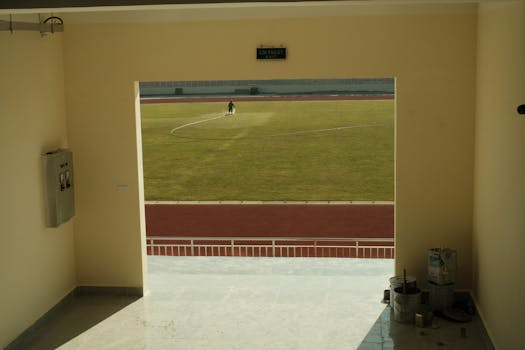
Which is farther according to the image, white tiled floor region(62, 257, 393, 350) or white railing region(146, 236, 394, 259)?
white railing region(146, 236, 394, 259)

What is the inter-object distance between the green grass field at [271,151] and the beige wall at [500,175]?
54.3 feet

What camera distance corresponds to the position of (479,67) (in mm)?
10219

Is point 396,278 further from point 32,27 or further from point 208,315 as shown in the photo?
point 32,27

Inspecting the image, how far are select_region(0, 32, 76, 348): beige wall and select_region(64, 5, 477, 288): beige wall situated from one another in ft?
1.86

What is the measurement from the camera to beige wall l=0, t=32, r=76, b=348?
9.24 meters

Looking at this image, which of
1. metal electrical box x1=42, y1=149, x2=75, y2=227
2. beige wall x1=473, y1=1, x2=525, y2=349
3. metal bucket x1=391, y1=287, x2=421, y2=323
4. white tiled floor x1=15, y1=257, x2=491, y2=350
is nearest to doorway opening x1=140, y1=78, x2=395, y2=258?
white tiled floor x1=15, y1=257, x2=491, y2=350

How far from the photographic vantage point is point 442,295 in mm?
10438

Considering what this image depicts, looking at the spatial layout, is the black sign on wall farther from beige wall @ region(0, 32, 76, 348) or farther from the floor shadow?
the floor shadow

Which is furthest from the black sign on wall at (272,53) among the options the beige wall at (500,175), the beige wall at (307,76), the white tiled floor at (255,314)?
the white tiled floor at (255,314)

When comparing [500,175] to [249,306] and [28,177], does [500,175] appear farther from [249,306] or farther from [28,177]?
[28,177]

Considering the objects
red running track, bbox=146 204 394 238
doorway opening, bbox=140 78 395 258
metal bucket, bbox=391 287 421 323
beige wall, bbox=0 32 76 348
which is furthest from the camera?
red running track, bbox=146 204 394 238

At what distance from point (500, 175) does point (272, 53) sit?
3900 mm

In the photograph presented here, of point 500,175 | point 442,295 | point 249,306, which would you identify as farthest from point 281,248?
point 500,175

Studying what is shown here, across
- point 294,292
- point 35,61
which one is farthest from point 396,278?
point 35,61
